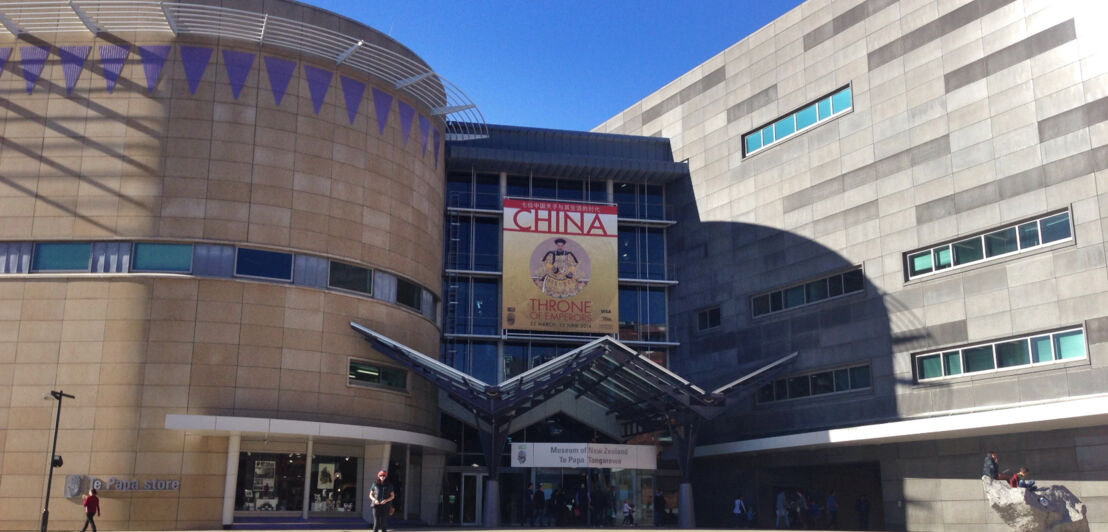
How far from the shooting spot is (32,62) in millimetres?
34469

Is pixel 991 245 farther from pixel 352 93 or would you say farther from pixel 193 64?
pixel 193 64

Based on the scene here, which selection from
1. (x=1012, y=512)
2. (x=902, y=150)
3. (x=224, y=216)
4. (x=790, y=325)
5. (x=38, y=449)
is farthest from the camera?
(x=790, y=325)

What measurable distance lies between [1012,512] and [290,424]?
22643 mm

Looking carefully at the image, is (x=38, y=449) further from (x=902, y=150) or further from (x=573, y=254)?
(x=902, y=150)

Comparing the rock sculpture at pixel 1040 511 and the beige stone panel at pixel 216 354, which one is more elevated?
the beige stone panel at pixel 216 354

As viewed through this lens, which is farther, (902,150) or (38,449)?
(902,150)

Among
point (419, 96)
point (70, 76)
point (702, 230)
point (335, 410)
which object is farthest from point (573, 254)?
point (70, 76)

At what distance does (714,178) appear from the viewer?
46.1 meters

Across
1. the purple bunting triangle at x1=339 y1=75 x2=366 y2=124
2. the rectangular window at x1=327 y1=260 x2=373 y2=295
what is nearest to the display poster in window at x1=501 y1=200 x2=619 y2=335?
the rectangular window at x1=327 y1=260 x2=373 y2=295

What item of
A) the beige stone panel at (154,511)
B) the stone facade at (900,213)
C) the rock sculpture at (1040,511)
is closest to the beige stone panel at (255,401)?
the beige stone panel at (154,511)

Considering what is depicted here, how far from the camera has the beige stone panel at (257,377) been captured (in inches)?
1297

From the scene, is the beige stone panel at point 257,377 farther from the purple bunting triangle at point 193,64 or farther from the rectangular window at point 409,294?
the purple bunting triangle at point 193,64

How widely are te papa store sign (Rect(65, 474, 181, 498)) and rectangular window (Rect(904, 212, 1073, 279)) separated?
27.9m

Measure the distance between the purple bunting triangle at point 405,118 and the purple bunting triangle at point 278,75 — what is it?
5.15 meters
